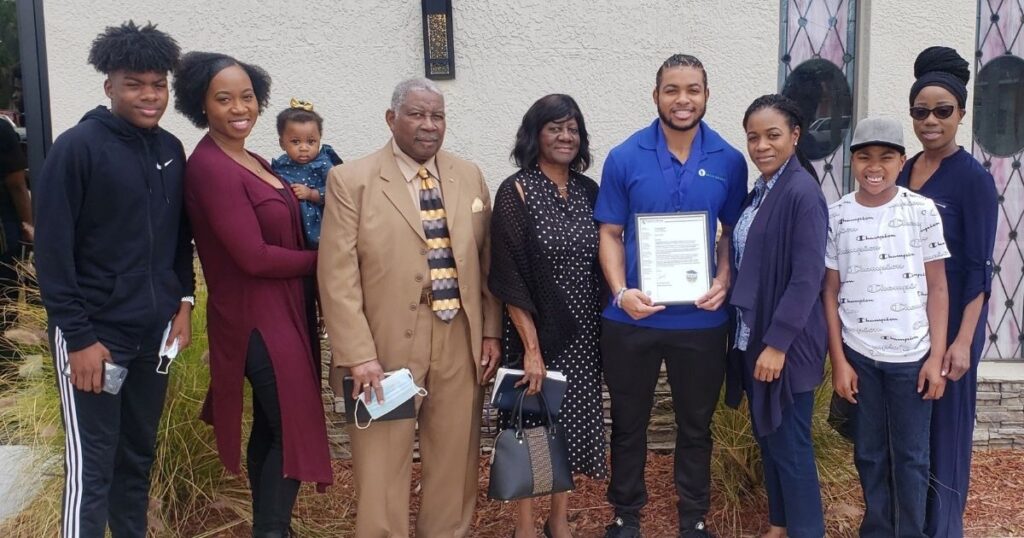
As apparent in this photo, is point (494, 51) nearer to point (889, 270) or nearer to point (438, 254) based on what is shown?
point (438, 254)

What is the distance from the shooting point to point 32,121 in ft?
17.3

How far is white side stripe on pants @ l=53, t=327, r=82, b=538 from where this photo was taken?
9.43 feet

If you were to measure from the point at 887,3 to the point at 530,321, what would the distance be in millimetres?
3558

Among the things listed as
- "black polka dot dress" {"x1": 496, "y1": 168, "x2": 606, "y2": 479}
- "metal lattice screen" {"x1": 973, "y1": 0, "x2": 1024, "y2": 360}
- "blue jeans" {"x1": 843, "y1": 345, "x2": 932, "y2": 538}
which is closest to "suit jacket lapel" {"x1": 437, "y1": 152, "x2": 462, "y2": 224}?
"black polka dot dress" {"x1": 496, "y1": 168, "x2": 606, "y2": 479}

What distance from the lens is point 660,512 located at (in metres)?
4.28

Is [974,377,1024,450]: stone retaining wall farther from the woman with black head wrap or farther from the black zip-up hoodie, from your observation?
the black zip-up hoodie

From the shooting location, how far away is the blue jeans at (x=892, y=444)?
3303 millimetres

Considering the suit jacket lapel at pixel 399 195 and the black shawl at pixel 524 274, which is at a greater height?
the suit jacket lapel at pixel 399 195

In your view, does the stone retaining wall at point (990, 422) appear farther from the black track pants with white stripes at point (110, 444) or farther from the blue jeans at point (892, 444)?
the black track pants with white stripes at point (110, 444)

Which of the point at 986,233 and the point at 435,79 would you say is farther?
the point at 435,79

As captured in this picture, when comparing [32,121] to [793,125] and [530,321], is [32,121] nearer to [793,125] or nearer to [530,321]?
[530,321]

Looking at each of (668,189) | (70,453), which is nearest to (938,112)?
(668,189)

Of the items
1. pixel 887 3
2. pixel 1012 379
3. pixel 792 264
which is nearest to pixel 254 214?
pixel 792 264

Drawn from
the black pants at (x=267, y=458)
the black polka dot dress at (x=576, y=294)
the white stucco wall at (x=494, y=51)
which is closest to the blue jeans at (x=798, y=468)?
the black polka dot dress at (x=576, y=294)
